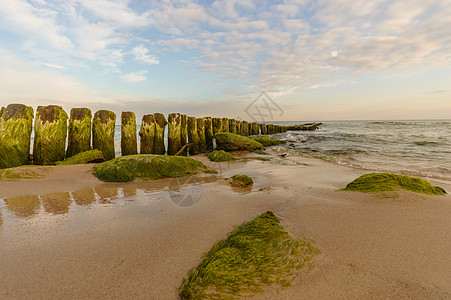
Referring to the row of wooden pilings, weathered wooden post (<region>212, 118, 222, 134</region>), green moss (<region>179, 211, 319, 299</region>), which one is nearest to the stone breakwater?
the row of wooden pilings

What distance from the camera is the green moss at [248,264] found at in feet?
4.35

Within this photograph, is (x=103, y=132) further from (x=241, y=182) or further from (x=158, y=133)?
(x=241, y=182)

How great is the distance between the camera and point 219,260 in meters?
1.57

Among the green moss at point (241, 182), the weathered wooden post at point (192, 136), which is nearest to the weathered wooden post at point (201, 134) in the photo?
the weathered wooden post at point (192, 136)

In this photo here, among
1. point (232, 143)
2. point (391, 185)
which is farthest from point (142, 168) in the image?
point (232, 143)

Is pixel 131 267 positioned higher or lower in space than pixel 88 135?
lower

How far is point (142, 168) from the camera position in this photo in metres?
4.89

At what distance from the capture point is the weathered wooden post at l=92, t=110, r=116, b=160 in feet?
22.0

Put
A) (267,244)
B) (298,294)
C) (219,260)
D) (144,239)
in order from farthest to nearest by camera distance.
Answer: (144,239) → (267,244) → (219,260) → (298,294)

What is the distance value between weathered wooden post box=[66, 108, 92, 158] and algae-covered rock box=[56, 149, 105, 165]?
38 cm

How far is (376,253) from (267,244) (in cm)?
91

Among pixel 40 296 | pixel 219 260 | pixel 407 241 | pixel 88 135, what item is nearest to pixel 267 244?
pixel 219 260

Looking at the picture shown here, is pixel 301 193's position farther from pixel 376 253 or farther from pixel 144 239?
pixel 144 239

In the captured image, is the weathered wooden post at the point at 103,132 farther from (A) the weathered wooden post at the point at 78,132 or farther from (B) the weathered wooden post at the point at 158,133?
(B) the weathered wooden post at the point at 158,133
